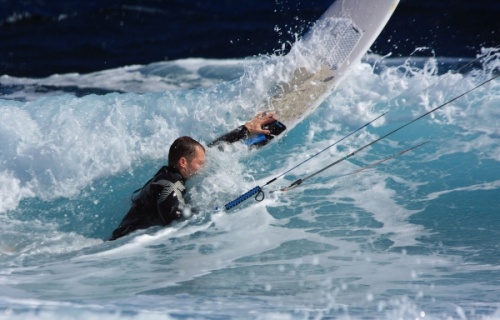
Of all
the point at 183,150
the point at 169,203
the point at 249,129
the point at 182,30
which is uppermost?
the point at 182,30

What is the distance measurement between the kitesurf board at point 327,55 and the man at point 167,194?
207 centimetres

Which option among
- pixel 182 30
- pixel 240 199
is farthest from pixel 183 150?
pixel 182 30

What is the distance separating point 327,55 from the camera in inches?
311

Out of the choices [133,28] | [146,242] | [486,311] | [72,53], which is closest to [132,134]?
[146,242]

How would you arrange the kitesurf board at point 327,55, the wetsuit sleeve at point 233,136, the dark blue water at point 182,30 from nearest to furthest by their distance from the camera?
the wetsuit sleeve at point 233,136
the kitesurf board at point 327,55
the dark blue water at point 182,30

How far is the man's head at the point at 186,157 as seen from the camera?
557 centimetres

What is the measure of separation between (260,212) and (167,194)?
0.96 meters

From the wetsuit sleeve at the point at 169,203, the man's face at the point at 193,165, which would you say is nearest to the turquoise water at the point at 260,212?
the wetsuit sleeve at the point at 169,203

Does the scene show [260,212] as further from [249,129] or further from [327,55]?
[327,55]

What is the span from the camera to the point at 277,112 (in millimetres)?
7480

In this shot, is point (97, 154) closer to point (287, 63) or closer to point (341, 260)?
point (287, 63)

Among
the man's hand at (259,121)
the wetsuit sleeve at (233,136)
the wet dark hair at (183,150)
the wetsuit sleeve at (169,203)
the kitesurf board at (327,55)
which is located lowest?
the wetsuit sleeve at (169,203)

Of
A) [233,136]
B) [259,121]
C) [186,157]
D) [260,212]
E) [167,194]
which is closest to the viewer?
[167,194]

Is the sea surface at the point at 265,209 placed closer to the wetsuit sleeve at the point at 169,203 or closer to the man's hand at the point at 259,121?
the wetsuit sleeve at the point at 169,203
